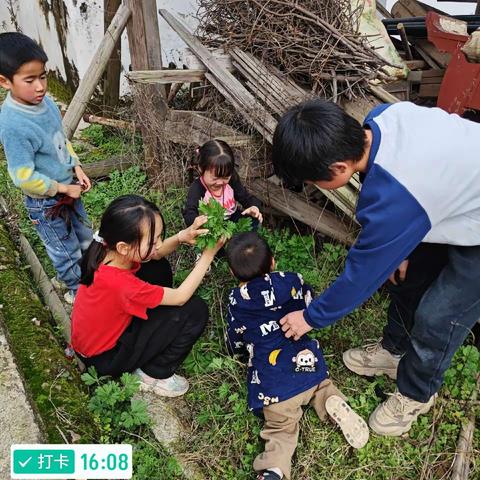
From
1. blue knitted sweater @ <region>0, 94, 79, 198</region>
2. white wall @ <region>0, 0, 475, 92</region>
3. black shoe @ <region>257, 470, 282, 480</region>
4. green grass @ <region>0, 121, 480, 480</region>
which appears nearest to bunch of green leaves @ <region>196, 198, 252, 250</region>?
green grass @ <region>0, 121, 480, 480</region>

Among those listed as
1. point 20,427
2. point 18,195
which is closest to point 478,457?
point 20,427

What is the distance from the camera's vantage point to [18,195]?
4.38 m

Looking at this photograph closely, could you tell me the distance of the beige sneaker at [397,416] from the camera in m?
2.50

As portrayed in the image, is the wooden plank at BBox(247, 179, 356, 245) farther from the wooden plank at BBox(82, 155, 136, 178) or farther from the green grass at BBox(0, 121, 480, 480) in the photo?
the wooden plank at BBox(82, 155, 136, 178)

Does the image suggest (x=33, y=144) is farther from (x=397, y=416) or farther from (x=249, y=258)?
(x=397, y=416)

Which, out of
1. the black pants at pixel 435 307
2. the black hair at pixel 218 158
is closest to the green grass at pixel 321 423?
the black pants at pixel 435 307

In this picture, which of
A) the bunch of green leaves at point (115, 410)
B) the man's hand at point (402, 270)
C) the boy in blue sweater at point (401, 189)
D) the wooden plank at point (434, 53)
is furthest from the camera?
the wooden plank at point (434, 53)

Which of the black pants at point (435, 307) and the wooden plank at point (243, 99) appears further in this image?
the wooden plank at point (243, 99)

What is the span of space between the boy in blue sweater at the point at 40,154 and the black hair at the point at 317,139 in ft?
4.91

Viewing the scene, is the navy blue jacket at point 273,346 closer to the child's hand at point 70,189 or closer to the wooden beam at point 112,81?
the child's hand at point 70,189

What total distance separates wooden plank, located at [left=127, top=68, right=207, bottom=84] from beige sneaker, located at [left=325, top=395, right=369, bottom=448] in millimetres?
2667

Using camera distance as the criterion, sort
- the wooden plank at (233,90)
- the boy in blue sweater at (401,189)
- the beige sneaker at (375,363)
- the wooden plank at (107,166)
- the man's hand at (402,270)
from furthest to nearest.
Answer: the wooden plank at (107,166) → the wooden plank at (233,90) → the beige sneaker at (375,363) → the man's hand at (402,270) → the boy in blue sweater at (401,189)

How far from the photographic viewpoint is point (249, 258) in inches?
96.5

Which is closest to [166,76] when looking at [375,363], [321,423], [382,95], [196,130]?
[196,130]
